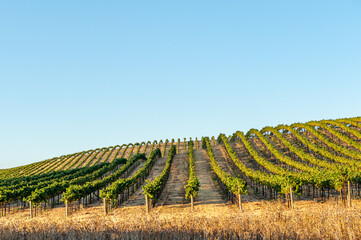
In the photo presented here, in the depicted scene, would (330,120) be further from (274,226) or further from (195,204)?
(274,226)

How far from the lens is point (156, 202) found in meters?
37.8

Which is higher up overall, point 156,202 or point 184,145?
point 184,145

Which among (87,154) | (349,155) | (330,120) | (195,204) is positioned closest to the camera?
(195,204)

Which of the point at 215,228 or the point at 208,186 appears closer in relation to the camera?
the point at 215,228

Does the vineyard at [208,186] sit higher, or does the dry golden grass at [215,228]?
the dry golden grass at [215,228]

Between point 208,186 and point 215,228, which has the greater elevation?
point 215,228

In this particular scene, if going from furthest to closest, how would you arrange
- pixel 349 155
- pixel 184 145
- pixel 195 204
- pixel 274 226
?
pixel 184 145, pixel 349 155, pixel 195 204, pixel 274 226

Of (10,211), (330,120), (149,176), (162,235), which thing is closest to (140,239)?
(162,235)

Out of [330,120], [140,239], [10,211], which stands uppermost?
[330,120]

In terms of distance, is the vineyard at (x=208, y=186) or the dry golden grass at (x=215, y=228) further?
the vineyard at (x=208, y=186)

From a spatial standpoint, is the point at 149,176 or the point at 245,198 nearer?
the point at 245,198

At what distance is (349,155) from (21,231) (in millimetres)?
56477

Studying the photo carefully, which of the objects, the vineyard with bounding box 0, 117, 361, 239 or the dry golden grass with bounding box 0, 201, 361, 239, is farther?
the vineyard with bounding box 0, 117, 361, 239

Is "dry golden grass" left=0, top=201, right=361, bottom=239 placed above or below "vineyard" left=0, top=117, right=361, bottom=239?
above
